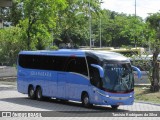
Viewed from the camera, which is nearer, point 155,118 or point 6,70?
point 155,118

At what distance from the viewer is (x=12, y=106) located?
22.0 m

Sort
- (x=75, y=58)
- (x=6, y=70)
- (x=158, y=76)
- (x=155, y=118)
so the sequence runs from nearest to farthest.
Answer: (x=155, y=118) → (x=75, y=58) → (x=158, y=76) → (x=6, y=70)

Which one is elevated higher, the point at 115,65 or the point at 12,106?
the point at 115,65

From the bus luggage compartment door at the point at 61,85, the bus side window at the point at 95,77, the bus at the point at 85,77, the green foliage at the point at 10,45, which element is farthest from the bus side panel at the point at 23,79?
the green foliage at the point at 10,45

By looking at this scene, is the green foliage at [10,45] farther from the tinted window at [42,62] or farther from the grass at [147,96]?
the tinted window at [42,62]

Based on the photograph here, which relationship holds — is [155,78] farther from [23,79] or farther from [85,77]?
[85,77]

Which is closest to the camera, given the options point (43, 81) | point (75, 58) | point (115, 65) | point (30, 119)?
point (30, 119)

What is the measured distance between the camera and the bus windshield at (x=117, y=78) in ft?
70.2

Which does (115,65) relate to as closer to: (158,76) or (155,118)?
(155,118)

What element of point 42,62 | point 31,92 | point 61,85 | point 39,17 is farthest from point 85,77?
point 39,17

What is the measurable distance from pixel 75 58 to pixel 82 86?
1.60 metres

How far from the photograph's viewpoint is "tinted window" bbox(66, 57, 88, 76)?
22.5 m

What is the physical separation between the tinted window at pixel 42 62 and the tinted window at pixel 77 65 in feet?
1.72

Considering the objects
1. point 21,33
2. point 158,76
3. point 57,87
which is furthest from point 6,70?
point 57,87
